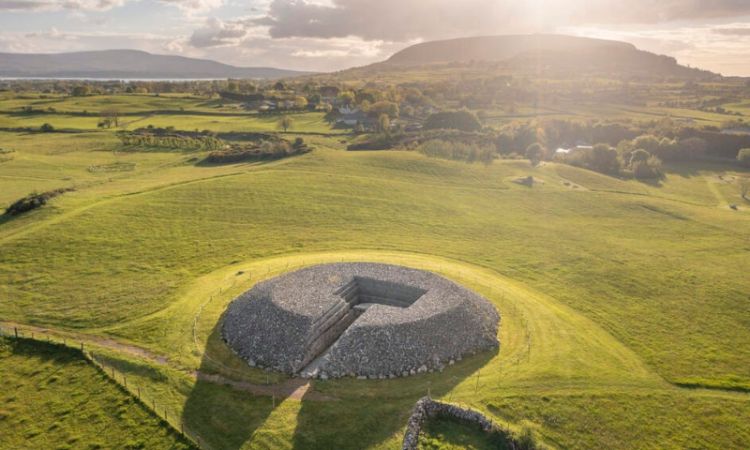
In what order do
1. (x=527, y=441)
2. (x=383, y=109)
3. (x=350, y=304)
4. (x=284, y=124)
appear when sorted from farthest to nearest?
(x=383, y=109) → (x=284, y=124) → (x=350, y=304) → (x=527, y=441)

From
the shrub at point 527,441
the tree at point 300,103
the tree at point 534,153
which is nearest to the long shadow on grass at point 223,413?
the shrub at point 527,441

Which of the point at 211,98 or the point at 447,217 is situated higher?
the point at 211,98

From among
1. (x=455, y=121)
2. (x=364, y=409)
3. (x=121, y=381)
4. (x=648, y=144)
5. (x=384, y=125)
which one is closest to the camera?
(x=364, y=409)

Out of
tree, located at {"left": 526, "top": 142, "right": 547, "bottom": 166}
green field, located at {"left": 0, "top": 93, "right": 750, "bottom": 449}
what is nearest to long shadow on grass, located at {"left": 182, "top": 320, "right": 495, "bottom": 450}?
green field, located at {"left": 0, "top": 93, "right": 750, "bottom": 449}

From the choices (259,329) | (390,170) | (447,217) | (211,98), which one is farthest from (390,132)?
(259,329)

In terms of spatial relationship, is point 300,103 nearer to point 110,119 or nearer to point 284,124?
point 284,124

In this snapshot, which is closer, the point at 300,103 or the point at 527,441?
the point at 527,441

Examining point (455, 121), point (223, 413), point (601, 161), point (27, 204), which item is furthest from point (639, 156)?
point (27, 204)

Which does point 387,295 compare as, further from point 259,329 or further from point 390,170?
point 390,170
